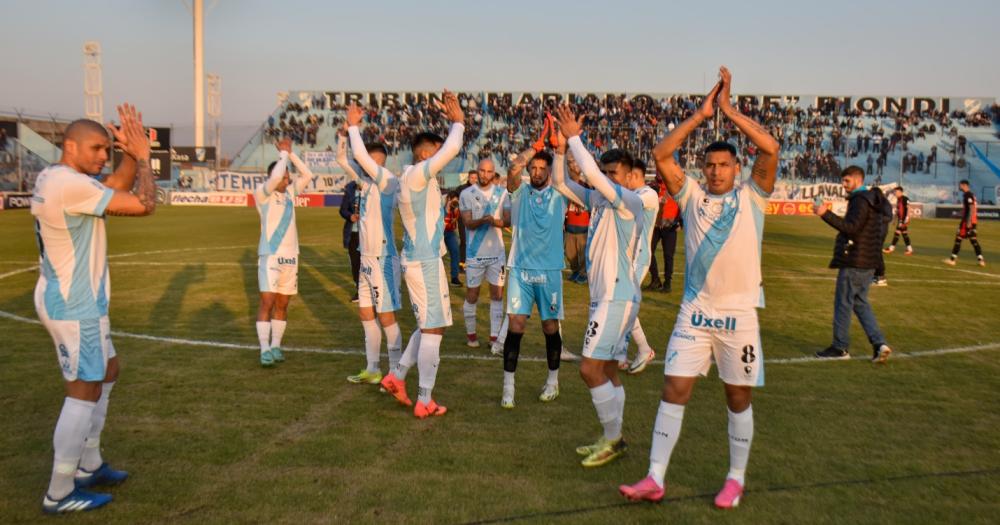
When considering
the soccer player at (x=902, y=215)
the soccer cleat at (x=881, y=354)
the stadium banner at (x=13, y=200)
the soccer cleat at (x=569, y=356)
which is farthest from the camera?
the stadium banner at (x=13, y=200)

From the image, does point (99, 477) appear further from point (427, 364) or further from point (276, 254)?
point (276, 254)

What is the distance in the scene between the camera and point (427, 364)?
22.2 feet

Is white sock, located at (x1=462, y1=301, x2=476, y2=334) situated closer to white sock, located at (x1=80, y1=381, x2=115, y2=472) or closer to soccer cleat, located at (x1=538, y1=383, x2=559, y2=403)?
soccer cleat, located at (x1=538, y1=383, x2=559, y2=403)

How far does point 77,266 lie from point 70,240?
0.57ft

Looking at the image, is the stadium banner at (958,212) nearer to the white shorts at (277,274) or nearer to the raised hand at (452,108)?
the white shorts at (277,274)

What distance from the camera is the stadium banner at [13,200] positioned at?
38.2 metres

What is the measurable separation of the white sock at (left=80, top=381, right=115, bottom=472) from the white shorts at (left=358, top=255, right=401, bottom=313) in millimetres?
2818

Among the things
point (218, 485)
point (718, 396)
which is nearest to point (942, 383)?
point (718, 396)

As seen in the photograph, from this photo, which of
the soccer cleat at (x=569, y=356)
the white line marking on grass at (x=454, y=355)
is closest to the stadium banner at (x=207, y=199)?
the white line marking on grass at (x=454, y=355)

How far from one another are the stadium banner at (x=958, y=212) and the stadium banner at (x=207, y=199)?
1768 inches

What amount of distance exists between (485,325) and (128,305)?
612 centimetres

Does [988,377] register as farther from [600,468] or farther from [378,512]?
[378,512]

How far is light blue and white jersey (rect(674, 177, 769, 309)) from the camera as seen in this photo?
15.7 feet

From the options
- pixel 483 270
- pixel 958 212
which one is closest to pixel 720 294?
pixel 483 270
